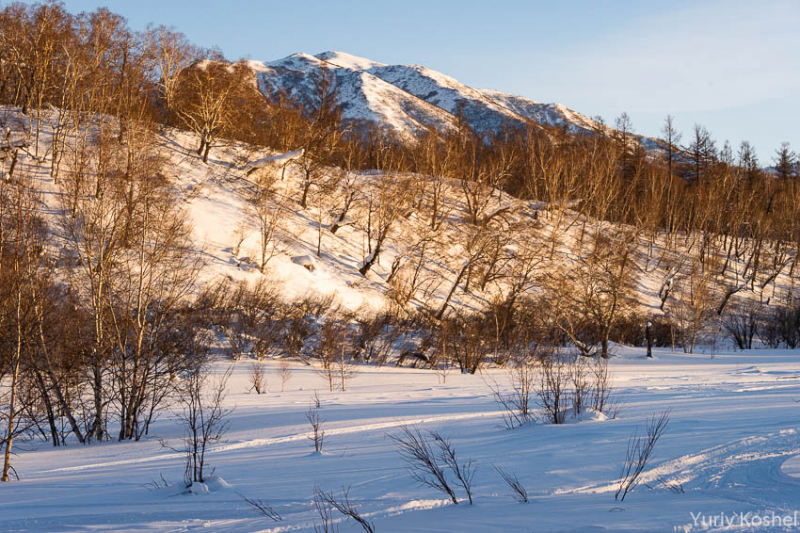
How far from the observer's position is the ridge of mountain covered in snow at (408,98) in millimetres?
99250

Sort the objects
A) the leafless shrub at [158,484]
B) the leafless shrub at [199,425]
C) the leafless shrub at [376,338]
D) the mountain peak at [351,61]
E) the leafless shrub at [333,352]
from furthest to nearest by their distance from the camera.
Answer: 1. the mountain peak at [351,61]
2. the leafless shrub at [376,338]
3. the leafless shrub at [333,352]
4. the leafless shrub at [199,425]
5. the leafless shrub at [158,484]

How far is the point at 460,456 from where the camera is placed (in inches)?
275

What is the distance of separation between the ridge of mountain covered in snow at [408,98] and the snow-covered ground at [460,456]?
54.5 metres

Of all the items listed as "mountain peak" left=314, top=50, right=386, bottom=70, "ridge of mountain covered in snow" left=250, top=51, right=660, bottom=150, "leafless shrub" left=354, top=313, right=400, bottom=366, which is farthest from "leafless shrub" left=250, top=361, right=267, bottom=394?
"mountain peak" left=314, top=50, right=386, bottom=70

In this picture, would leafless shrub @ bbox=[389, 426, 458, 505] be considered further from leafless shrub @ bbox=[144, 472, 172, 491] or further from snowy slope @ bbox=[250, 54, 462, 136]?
snowy slope @ bbox=[250, 54, 462, 136]

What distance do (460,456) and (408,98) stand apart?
371 feet

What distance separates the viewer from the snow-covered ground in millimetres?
4395

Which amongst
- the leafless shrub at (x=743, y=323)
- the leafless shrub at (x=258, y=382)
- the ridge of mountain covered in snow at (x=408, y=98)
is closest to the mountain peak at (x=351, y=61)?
the ridge of mountain covered in snow at (x=408, y=98)

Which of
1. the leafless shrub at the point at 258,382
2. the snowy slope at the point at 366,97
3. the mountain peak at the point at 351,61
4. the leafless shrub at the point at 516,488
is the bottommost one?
the leafless shrub at the point at 258,382

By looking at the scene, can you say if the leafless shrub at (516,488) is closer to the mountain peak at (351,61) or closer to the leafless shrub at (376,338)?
the leafless shrub at (376,338)

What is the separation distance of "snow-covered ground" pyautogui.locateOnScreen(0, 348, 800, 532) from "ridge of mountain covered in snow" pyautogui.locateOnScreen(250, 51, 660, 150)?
54.5 m

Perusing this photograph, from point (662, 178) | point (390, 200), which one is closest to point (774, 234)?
point (662, 178)

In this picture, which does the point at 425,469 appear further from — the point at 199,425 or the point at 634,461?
the point at 199,425

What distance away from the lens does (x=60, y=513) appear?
5.24m
